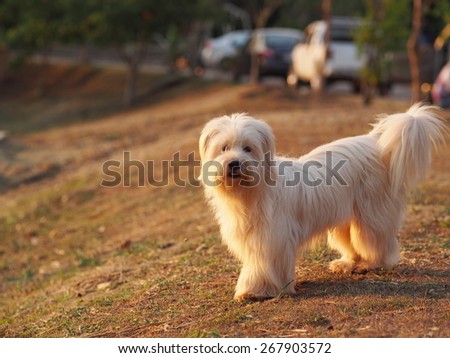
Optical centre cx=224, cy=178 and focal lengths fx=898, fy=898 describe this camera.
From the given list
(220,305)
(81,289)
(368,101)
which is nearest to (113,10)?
(368,101)

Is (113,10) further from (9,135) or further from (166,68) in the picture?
(166,68)

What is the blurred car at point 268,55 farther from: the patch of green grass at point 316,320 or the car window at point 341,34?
the patch of green grass at point 316,320

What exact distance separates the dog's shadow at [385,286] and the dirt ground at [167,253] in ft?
0.05

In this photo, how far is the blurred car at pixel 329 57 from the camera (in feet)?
82.5

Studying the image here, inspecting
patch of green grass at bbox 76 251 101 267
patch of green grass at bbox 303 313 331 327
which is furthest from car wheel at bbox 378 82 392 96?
patch of green grass at bbox 303 313 331 327

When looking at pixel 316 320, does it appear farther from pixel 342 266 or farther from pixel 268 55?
pixel 268 55

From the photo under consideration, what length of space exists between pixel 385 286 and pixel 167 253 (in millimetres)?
3276

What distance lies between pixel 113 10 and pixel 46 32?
15.3ft

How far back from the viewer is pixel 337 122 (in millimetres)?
17234

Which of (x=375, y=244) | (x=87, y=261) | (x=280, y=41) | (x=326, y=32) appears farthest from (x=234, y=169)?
(x=280, y=41)

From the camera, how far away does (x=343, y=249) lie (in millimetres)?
7762

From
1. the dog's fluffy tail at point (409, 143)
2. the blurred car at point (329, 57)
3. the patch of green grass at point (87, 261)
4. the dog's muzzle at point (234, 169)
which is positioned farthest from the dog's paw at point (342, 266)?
the blurred car at point (329, 57)

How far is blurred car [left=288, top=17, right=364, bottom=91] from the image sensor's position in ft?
82.5

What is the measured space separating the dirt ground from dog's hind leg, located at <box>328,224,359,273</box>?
0.16 metres
